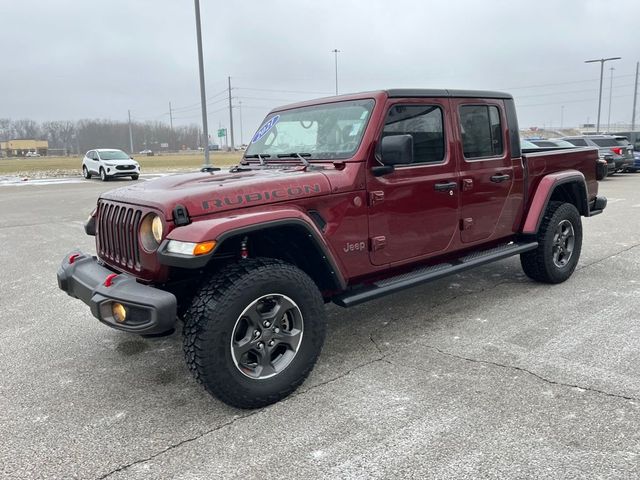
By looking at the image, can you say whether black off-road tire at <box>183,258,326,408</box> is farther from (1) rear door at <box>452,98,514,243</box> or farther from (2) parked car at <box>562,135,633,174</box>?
(2) parked car at <box>562,135,633,174</box>

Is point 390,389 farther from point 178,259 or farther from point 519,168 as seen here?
point 519,168

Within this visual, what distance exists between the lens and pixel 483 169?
4.61 m

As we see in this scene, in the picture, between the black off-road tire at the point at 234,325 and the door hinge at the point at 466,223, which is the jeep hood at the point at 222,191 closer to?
the black off-road tire at the point at 234,325

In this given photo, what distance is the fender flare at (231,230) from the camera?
289cm

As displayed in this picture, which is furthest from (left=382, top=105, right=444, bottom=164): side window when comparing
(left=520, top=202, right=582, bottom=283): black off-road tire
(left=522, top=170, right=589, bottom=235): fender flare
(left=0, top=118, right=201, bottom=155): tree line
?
(left=0, top=118, right=201, bottom=155): tree line

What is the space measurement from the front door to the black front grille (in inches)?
61.7

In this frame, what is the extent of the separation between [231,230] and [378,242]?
1.23 m

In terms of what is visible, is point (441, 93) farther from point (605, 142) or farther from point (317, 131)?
point (605, 142)

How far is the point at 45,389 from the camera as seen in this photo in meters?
3.48

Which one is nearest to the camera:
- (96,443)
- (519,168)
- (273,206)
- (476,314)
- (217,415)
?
(96,443)

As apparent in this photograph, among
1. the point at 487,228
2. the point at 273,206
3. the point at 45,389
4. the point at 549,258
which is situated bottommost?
the point at 45,389

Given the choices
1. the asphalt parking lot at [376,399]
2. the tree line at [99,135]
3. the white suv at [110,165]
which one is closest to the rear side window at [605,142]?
the asphalt parking lot at [376,399]

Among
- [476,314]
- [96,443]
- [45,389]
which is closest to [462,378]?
[476,314]

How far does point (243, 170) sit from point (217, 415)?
190 cm
